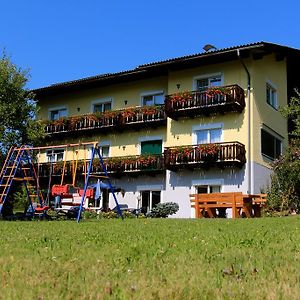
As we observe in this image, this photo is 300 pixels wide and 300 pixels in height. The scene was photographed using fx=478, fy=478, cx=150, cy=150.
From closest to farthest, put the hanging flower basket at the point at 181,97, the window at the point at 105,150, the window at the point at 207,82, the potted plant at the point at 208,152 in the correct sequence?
1. the potted plant at the point at 208,152
2. the hanging flower basket at the point at 181,97
3. the window at the point at 207,82
4. the window at the point at 105,150

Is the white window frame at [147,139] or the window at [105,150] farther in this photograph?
the window at [105,150]

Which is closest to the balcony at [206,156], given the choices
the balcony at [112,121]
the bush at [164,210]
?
the bush at [164,210]

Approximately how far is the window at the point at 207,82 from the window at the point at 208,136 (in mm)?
2242

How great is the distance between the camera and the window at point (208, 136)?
25.2 meters

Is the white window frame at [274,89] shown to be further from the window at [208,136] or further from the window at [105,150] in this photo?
the window at [105,150]

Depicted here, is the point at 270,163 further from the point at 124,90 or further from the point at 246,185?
the point at 124,90

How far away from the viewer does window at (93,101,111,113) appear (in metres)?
30.2

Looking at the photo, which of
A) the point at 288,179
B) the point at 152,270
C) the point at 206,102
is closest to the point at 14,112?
the point at 206,102

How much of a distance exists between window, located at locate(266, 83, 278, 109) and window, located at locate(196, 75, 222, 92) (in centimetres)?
324

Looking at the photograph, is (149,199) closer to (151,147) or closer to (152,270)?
(151,147)

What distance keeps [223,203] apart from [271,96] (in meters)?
11.0

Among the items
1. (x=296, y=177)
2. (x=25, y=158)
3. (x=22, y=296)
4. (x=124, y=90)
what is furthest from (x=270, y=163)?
(x=22, y=296)

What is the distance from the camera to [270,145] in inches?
1056

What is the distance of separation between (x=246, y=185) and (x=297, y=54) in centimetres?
867
